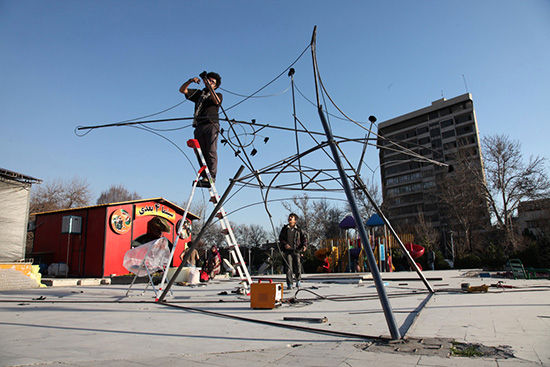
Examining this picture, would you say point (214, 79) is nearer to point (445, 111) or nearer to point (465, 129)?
point (465, 129)

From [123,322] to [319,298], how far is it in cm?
345

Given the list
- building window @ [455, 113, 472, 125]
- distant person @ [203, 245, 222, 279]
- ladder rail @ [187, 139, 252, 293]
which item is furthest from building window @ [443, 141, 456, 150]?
ladder rail @ [187, 139, 252, 293]

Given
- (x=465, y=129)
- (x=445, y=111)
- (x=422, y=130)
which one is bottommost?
(x=465, y=129)

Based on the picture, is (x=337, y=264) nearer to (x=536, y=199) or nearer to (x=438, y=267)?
(x=438, y=267)

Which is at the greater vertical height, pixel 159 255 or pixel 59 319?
pixel 159 255

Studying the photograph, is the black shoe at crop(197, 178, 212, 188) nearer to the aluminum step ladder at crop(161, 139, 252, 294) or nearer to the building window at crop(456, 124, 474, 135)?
the aluminum step ladder at crop(161, 139, 252, 294)

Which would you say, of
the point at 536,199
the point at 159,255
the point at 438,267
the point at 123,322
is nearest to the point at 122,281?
the point at 159,255

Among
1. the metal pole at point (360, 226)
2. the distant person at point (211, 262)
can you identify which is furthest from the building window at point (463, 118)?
the metal pole at point (360, 226)

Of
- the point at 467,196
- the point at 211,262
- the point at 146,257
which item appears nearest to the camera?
the point at 146,257

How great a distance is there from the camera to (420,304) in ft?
16.0

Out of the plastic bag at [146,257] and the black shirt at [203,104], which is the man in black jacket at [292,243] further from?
the black shirt at [203,104]

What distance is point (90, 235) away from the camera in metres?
19.3

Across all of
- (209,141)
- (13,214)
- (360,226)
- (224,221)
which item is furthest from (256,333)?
(13,214)

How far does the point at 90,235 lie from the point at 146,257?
1528 cm
